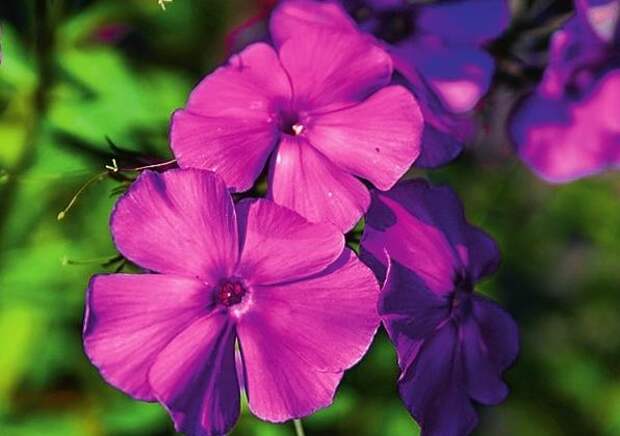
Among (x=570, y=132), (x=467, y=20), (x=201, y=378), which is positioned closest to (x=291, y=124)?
(x=201, y=378)

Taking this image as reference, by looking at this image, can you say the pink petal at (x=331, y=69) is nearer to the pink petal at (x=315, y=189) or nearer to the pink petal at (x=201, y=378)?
the pink petal at (x=315, y=189)

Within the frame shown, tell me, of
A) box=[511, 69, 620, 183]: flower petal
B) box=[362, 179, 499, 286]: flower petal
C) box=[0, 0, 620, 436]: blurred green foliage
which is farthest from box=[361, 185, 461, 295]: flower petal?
box=[511, 69, 620, 183]: flower petal

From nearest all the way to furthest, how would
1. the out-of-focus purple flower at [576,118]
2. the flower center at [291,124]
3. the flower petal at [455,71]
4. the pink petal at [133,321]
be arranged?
the pink petal at [133,321]
the flower center at [291,124]
the flower petal at [455,71]
the out-of-focus purple flower at [576,118]

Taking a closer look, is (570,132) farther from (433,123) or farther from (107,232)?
(107,232)

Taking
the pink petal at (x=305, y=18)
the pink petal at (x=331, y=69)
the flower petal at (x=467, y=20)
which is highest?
the pink petal at (x=331, y=69)


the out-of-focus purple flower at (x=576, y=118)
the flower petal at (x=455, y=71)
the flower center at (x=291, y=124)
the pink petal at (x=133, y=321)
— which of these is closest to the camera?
the pink petal at (x=133, y=321)

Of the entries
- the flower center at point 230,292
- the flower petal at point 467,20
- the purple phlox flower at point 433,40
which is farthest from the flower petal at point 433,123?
the flower center at point 230,292

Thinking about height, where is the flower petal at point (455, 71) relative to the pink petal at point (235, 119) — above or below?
below

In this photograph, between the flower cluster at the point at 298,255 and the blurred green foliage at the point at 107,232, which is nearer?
the flower cluster at the point at 298,255

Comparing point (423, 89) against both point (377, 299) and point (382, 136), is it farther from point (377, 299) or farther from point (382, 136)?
point (377, 299)
